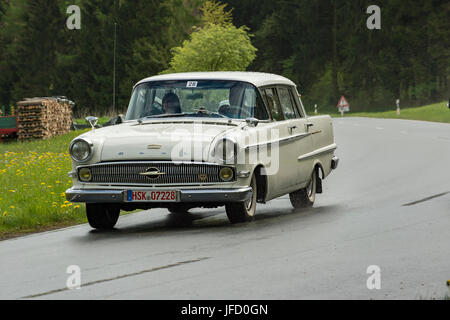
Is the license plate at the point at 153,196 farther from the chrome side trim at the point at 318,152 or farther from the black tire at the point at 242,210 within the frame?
the chrome side trim at the point at 318,152

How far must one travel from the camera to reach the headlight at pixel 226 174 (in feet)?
34.4

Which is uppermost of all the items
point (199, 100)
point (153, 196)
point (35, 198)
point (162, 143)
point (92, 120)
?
point (199, 100)

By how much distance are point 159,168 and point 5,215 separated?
2.88 meters

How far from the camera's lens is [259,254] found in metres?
8.80

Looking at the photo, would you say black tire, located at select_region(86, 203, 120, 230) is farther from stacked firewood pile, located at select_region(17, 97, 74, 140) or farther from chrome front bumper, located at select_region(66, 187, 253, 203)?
stacked firewood pile, located at select_region(17, 97, 74, 140)

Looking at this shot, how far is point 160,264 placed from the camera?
27.6ft

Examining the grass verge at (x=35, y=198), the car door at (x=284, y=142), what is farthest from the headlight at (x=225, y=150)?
the grass verge at (x=35, y=198)

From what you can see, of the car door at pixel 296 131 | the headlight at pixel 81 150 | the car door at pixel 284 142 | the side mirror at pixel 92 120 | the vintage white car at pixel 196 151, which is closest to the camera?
the vintage white car at pixel 196 151

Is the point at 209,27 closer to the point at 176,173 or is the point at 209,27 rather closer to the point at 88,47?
the point at 88,47

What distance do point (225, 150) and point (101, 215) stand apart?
1.73m

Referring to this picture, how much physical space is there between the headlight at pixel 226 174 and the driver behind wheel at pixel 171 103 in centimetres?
164

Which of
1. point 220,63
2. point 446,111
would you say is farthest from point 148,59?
point 446,111

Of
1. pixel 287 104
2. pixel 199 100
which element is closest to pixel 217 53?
pixel 287 104
